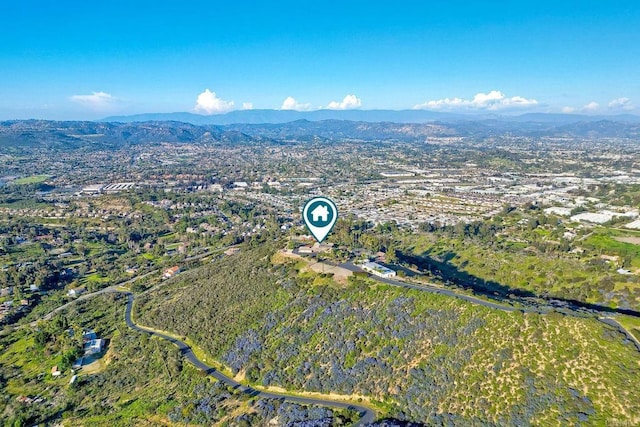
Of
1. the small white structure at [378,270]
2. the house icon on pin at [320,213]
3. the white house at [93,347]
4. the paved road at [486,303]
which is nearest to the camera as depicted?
the paved road at [486,303]

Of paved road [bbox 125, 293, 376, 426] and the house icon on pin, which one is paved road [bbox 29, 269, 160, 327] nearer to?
paved road [bbox 125, 293, 376, 426]

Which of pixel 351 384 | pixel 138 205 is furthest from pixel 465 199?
pixel 351 384

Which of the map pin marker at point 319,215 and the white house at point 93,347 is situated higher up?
the map pin marker at point 319,215

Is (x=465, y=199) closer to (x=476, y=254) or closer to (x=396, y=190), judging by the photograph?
(x=396, y=190)

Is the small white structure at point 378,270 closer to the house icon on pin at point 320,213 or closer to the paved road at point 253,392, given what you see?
the house icon on pin at point 320,213

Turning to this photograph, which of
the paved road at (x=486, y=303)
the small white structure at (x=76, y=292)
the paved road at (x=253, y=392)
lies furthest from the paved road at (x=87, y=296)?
the paved road at (x=486, y=303)

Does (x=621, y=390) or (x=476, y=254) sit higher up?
(x=621, y=390)
